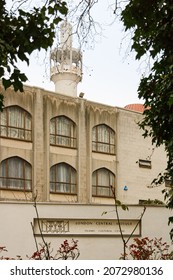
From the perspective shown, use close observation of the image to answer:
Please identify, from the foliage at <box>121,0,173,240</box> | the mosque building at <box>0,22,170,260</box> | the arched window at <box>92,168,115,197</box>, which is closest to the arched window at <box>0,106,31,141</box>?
the mosque building at <box>0,22,170,260</box>

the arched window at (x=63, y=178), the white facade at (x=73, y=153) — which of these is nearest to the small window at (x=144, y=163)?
the white facade at (x=73, y=153)

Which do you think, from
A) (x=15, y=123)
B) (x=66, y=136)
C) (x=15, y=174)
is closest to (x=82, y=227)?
(x=15, y=174)

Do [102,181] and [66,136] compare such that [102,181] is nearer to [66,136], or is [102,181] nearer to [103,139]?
[103,139]

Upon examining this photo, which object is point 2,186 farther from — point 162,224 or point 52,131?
point 162,224

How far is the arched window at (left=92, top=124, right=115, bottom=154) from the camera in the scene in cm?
3058

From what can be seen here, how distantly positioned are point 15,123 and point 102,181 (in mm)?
6404

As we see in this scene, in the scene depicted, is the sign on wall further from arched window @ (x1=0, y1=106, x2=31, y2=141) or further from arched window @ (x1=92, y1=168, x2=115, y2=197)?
arched window @ (x1=92, y1=168, x2=115, y2=197)

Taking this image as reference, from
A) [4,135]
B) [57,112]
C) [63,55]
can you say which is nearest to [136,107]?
[57,112]

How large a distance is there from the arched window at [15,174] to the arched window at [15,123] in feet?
3.97

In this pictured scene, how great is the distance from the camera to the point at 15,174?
89.2ft

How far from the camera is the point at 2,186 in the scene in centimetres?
2636

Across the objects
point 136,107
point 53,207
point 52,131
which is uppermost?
point 136,107
